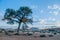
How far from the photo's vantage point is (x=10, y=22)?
66.8 m

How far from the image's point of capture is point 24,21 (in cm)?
6500

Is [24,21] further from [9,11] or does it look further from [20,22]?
[9,11]

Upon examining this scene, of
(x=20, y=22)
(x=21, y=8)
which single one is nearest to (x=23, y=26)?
(x=20, y=22)

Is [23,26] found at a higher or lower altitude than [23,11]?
lower

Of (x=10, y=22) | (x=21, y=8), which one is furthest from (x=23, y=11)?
(x=10, y=22)

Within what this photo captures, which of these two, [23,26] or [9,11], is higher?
[9,11]

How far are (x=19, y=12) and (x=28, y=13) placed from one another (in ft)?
9.37

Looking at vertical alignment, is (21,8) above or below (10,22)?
above

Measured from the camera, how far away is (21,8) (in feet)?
215

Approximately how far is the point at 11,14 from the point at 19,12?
8.52 feet

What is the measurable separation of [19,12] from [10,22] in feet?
14.8

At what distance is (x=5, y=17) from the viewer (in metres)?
65.2

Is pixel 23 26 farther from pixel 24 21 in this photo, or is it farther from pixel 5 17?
pixel 5 17

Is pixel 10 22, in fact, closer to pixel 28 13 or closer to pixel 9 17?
pixel 9 17
